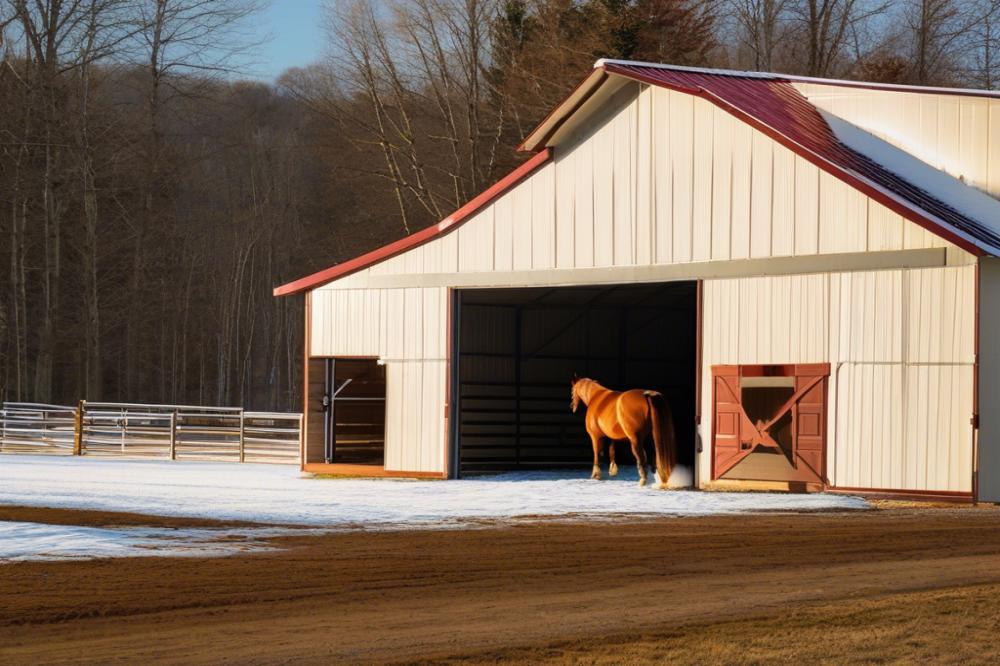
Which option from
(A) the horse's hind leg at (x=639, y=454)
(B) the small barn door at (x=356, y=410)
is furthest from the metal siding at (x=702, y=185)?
(B) the small barn door at (x=356, y=410)

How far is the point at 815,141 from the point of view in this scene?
2072 centimetres

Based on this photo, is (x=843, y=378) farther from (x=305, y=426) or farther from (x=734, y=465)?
(x=305, y=426)

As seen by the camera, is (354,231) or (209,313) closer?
(354,231)

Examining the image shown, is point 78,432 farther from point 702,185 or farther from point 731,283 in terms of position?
point 731,283

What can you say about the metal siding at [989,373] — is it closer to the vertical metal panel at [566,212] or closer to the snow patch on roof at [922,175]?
the snow patch on roof at [922,175]

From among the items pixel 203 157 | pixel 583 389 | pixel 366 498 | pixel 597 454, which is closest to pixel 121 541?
pixel 366 498

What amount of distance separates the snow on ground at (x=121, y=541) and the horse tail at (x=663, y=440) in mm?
7846

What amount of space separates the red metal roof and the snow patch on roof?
0.77 feet

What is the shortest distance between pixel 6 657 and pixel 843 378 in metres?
13.2

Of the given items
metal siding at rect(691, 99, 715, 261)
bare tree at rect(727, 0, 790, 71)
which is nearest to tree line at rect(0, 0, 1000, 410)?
bare tree at rect(727, 0, 790, 71)

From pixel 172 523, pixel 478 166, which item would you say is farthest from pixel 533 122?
pixel 172 523

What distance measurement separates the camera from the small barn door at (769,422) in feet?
63.9

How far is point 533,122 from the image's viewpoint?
43250 millimetres

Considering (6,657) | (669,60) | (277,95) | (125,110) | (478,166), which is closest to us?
(6,657)
